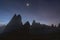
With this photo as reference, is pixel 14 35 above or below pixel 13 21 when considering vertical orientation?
below

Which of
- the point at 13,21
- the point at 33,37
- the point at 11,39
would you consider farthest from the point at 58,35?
the point at 13,21

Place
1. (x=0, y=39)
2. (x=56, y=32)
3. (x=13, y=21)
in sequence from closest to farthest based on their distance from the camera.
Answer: (x=0, y=39) → (x=56, y=32) → (x=13, y=21)

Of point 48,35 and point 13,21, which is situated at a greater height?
point 13,21

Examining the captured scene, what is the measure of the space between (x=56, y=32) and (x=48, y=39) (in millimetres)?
6678

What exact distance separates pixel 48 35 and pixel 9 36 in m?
16.0

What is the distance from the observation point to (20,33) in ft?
165

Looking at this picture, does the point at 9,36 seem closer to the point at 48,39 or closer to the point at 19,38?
the point at 19,38

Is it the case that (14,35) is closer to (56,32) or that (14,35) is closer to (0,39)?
(0,39)

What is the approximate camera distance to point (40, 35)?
168 feet

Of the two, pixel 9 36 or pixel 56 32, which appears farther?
pixel 56 32

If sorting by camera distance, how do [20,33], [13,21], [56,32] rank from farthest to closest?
[13,21] < [56,32] < [20,33]

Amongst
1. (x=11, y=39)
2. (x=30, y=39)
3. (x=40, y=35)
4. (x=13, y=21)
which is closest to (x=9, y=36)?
(x=11, y=39)

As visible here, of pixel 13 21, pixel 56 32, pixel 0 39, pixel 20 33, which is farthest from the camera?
pixel 13 21

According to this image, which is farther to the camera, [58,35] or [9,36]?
[58,35]
